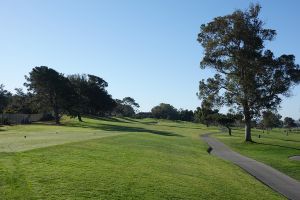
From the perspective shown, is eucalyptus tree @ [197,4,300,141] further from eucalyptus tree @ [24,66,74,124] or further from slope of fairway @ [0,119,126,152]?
eucalyptus tree @ [24,66,74,124]

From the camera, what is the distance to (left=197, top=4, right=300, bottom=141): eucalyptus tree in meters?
57.8

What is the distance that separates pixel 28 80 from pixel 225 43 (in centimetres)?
5246

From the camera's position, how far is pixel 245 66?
190ft

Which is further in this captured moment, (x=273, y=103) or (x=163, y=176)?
(x=273, y=103)

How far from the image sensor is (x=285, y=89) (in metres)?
57.8

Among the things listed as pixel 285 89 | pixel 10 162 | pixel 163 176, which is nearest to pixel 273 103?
pixel 285 89

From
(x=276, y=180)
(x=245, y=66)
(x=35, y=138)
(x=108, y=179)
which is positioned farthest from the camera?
(x=245, y=66)

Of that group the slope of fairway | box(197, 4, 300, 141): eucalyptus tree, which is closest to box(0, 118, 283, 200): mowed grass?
the slope of fairway

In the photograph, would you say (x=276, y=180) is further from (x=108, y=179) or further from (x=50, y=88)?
(x=50, y=88)

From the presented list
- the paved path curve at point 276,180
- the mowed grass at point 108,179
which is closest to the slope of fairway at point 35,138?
the mowed grass at point 108,179

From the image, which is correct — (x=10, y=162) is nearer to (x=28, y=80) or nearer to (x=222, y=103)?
(x=222, y=103)

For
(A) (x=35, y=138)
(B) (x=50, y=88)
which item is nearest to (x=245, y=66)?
(A) (x=35, y=138)

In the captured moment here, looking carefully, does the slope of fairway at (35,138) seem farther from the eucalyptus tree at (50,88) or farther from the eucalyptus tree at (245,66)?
the eucalyptus tree at (50,88)

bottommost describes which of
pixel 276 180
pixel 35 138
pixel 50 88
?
pixel 276 180
